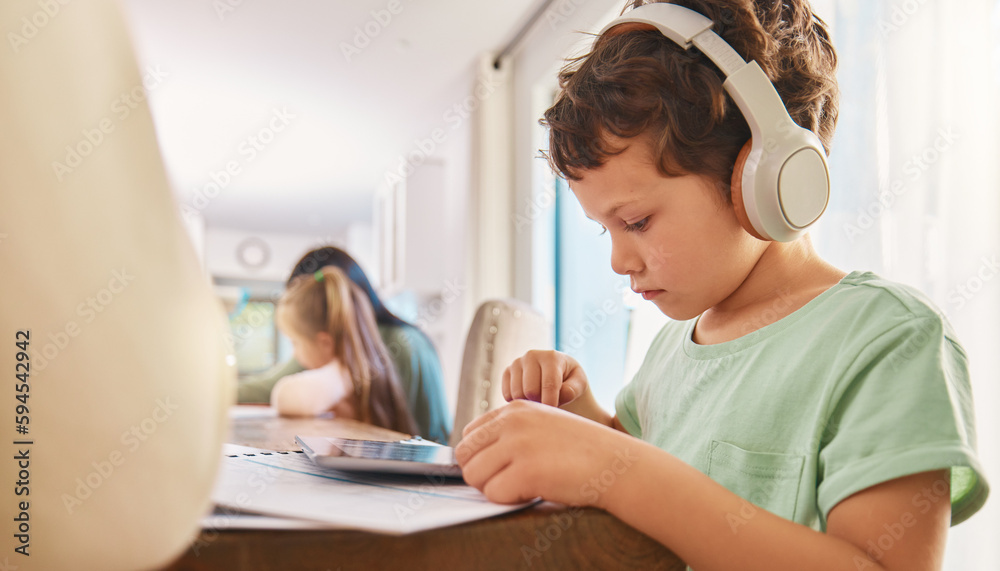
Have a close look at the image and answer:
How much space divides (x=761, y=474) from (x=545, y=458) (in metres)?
0.29

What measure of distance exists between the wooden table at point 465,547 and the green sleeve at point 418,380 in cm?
199

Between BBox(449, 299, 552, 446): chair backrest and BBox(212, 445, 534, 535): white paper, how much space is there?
1136 mm

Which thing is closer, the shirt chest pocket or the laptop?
the laptop

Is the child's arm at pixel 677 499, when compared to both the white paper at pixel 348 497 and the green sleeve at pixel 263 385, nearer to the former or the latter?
the white paper at pixel 348 497

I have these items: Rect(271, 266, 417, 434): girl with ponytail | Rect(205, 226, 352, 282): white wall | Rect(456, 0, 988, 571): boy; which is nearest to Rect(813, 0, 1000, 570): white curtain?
Rect(456, 0, 988, 571): boy

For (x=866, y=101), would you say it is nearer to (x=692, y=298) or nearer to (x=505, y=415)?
(x=692, y=298)

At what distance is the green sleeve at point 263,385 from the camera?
9.48 feet

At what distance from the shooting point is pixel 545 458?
0.38 m

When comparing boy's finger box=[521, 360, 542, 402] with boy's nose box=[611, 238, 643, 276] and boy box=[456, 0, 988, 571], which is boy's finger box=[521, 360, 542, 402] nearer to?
boy box=[456, 0, 988, 571]

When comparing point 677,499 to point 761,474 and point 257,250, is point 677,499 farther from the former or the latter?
point 257,250

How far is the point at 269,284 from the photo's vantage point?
7.36 m

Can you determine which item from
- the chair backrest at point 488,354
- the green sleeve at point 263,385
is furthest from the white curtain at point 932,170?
the green sleeve at point 263,385

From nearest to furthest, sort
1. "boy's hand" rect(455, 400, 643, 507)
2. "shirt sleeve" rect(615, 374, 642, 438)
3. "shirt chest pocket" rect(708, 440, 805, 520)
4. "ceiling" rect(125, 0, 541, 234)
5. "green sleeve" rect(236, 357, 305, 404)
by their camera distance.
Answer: "boy's hand" rect(455, 400, 643, 507) → "shirt chest pocket" rect(708, 440, 805, 520) → "shirt sleeve" rect(615, 374, 642, 438) → "ceiling" rect(125, 0, 541, 234) → "green sleeve" rect(236, 357, 305, 404)

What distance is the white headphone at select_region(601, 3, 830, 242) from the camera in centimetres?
58
